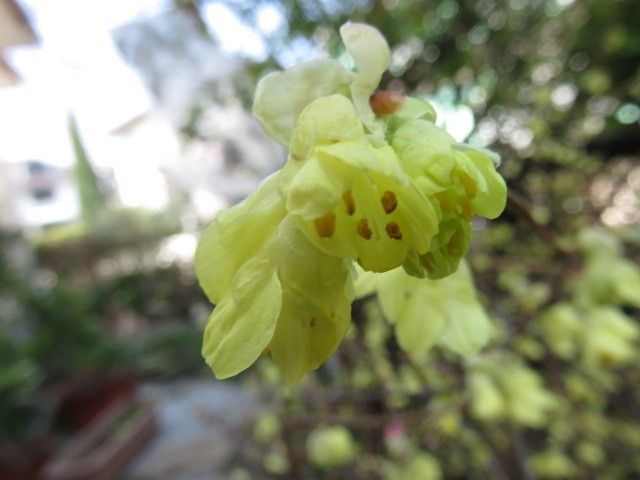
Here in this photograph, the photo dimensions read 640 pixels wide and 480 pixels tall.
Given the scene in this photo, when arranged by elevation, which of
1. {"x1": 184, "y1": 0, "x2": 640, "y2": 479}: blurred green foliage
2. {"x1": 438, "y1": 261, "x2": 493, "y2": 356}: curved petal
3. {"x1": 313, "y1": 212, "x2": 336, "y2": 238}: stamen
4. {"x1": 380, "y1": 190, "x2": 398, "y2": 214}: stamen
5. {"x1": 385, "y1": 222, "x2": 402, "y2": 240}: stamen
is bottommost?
{"x1": 184, "y1": 0, "x2": 640, "y2": 479}: blurred green foliage

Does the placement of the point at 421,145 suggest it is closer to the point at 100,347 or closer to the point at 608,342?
the point at 608,342

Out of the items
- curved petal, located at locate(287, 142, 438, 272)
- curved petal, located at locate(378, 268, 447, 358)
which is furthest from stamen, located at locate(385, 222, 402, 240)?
curved petal, located at locate(378, 268, 447, 358)

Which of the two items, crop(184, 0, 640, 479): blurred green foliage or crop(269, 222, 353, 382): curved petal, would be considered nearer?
crop(269, 222, 353, 382): curved petal

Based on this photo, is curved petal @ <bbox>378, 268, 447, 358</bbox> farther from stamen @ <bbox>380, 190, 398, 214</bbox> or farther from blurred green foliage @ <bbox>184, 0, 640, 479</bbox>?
blurred green foliage @ <bbox>184, 0, 640, 479</bbox>

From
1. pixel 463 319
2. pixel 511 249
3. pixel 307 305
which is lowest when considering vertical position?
pixel 511 249

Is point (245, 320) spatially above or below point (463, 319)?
above

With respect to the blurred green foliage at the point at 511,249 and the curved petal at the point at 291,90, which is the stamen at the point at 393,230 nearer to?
the curved petal at the point at 291,90

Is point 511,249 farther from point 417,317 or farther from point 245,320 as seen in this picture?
point 245,320

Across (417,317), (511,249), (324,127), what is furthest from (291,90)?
(511,249)

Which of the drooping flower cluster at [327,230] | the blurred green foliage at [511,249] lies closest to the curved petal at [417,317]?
the drooping flower cluster at [327,230]
